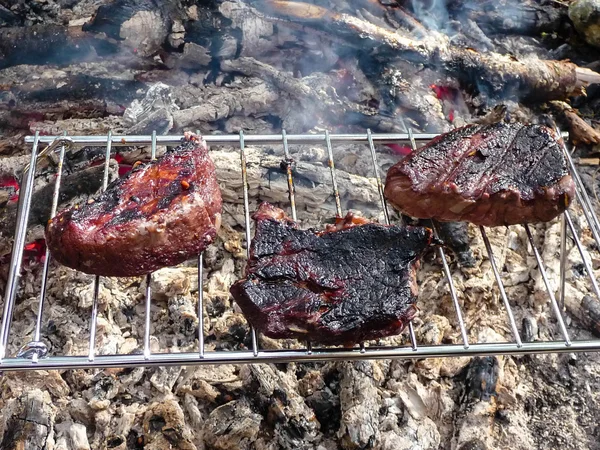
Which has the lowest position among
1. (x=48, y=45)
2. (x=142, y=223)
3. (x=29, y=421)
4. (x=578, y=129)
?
(x=29, y=421)

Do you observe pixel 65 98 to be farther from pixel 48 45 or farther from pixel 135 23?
pixel 135 23

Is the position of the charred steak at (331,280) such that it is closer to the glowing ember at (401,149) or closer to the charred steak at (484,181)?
the charred steak at (484,181)

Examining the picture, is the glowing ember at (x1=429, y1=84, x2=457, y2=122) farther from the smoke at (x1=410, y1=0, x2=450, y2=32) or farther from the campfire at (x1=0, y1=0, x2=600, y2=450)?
the smoke at (x1=410, y1=0, x2=450, y2=32)

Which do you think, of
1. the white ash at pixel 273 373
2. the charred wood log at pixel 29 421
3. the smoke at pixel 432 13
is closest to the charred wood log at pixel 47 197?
the white ash at pixel 273 373

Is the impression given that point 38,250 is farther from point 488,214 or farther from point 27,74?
point 488,214

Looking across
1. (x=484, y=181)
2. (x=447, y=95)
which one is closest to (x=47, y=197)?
(x=484, y=181)

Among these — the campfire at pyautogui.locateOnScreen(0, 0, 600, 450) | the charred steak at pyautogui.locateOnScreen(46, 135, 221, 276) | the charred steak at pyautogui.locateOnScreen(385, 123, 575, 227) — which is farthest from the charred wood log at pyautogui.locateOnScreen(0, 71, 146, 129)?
the charred steak at pyautogui.locateOnScreen(385, 123, 575, 227)

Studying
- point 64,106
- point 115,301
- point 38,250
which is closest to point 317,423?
point 115,301
